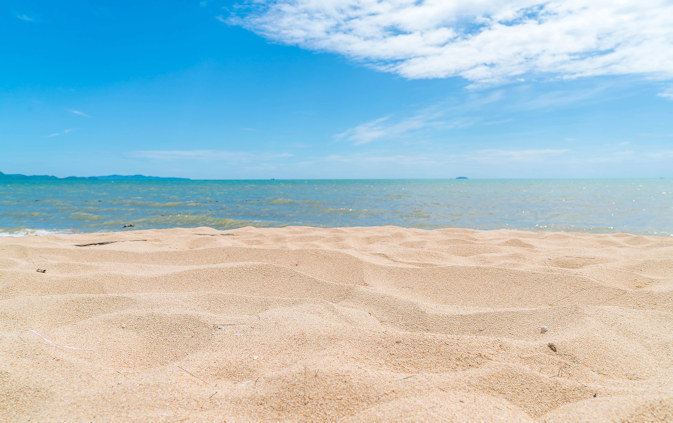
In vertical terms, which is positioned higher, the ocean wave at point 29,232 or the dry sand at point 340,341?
the dry sand at point 340,341

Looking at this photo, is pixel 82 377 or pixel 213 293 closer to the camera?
pixel 82 377

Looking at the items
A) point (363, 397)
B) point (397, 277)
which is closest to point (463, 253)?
point (397, 277)

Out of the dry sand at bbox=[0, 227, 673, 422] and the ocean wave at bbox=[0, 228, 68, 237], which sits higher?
the dry sand at bbox=[0, 227, 673, 422]

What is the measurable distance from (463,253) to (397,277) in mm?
1424

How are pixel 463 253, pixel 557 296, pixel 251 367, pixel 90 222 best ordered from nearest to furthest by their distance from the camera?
pixel 251 367, pixel 557 296, pixel 463 253, pixel 90 222

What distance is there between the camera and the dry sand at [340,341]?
1299 mm

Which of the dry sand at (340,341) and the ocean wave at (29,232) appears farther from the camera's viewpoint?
the ocean wave at (29,232)

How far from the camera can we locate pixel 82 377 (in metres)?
1.48

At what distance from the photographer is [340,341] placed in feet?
6.06

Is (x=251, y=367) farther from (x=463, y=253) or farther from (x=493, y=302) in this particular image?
(x=463, y=253)

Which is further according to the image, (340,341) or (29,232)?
(29,232)

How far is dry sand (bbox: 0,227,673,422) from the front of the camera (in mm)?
1299

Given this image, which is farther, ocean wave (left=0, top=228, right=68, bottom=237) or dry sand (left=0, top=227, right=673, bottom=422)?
ocean wave (left=0, top=228, right=68, bottom=237)

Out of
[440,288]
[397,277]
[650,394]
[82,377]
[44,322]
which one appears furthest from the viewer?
[397,277]
